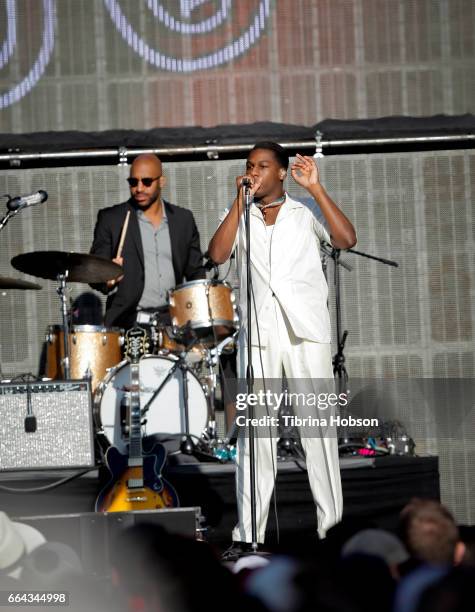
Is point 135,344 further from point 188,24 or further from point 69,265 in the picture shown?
point 188,24

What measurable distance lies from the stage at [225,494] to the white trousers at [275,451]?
1.24m

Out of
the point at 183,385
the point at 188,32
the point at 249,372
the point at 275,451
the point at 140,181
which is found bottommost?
the point at 275,451

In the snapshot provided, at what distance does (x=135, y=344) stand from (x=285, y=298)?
186cm

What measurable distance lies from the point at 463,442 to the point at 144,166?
320 cm

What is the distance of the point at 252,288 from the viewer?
635 centimetres

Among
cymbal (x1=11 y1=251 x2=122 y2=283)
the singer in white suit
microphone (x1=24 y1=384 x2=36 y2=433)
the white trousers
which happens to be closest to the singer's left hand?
the singer in white suit

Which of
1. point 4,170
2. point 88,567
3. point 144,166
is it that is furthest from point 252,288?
point 4,170

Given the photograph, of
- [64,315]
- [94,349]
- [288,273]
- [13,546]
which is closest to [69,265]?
[64,315]

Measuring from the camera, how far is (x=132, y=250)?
8.38 meters

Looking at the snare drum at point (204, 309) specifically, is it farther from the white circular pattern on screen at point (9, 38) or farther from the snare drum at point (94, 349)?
the white circular pattern on screen at point (9, 38)

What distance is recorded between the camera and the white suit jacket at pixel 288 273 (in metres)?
6.20

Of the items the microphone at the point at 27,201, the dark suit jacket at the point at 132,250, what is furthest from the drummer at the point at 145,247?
the microphone at the point at 27,201

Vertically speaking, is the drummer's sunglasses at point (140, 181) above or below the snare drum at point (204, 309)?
above

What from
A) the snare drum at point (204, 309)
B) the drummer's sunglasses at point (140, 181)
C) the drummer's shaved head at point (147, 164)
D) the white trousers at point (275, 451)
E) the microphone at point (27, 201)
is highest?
the drummer's shaved head at point (147, 164)
